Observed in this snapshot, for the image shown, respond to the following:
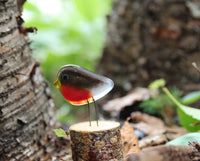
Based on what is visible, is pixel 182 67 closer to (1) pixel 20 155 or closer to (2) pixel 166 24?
(2) pixel 166 24

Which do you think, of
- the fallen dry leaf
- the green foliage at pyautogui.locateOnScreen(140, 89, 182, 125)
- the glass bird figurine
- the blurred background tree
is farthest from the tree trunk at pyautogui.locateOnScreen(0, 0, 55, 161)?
the blurred background tree

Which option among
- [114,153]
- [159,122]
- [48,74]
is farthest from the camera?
[48,74]

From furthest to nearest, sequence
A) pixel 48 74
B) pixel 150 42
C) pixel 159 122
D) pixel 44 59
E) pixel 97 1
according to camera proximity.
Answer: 1. pixel 97 1
2. pixel 44 59
3. pixel 48 74
4. pixel 150 42
5. pixel 159 122

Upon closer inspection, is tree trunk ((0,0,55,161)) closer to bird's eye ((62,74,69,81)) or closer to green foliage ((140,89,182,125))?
bird's eye ((62,74,69,81))

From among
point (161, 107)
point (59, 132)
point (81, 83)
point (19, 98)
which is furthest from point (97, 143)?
point (161, 107)

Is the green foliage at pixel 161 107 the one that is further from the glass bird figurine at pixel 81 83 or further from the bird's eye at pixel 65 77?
the bird's eye at pixel 65 77

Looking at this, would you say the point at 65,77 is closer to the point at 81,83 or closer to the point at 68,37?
the point at 81,83

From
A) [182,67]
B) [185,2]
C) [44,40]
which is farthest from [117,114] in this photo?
[44,40]
